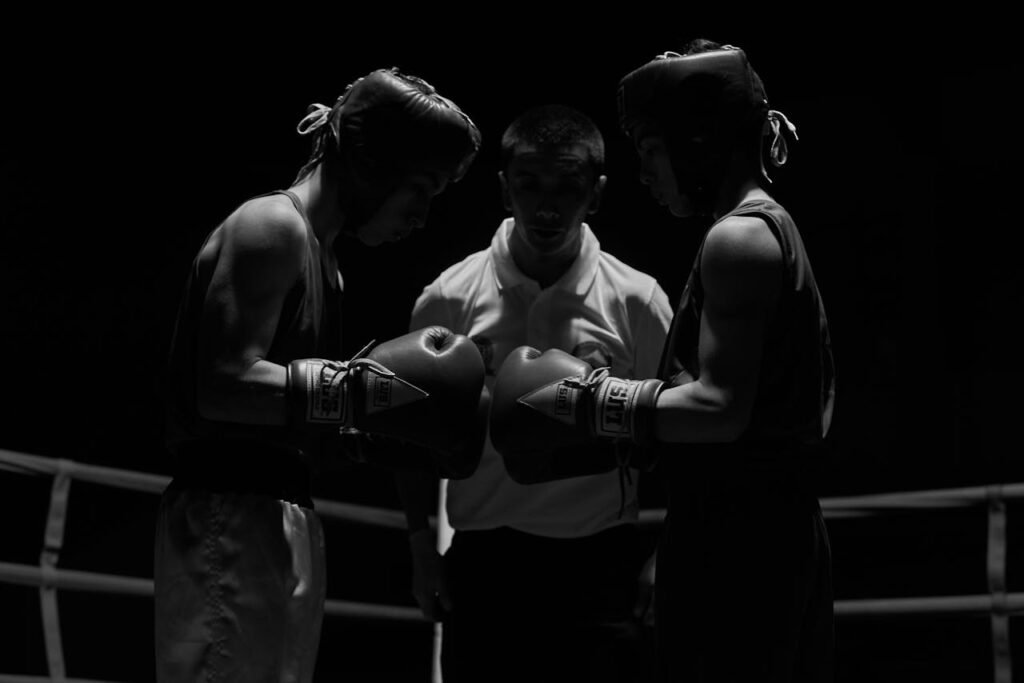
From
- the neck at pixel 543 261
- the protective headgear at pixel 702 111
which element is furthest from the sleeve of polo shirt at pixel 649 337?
the protective headgear at pixel 702 111

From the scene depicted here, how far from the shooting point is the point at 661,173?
2.14 m

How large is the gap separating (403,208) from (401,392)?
1.16 feet

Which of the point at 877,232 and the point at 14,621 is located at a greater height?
the point at 877,232

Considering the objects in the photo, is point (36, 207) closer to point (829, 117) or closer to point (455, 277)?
point (455, 277)

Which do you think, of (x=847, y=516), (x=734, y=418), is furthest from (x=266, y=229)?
(x=847, y=516)

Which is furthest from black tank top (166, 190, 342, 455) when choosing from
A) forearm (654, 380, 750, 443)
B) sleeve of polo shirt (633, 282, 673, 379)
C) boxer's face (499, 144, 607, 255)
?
sleeve of polo shirt (633, 282, 673, 379)

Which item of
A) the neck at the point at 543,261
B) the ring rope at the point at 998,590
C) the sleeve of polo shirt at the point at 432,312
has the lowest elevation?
the ring rope at the point at 998,590

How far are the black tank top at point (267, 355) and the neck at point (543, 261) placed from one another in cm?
73

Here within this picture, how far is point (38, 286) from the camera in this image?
3.82 m

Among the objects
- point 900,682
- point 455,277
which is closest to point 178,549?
point 455,277

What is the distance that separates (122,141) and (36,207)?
327 millimetres

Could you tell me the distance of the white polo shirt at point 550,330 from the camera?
8.52 feet

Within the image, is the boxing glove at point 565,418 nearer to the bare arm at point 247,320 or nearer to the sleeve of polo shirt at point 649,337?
the bare arm at point 247,320

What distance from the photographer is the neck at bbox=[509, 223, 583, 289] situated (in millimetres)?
2729
